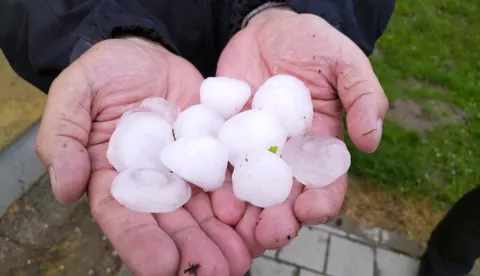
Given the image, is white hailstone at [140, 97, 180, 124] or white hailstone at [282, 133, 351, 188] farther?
white hailstone at [140, 97, 180, 124]

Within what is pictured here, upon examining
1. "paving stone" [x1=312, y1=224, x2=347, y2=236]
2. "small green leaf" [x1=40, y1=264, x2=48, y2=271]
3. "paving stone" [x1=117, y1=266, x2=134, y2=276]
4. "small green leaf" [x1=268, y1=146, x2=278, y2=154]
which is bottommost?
"paving stone" [x1=312, y1=224, x2=347, y2=236]

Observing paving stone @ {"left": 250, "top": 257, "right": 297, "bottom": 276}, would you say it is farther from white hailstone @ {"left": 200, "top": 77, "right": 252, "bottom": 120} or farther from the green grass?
white hailstone @ {"left": 200, "top": 77, "right": 252, "bottom": 120}

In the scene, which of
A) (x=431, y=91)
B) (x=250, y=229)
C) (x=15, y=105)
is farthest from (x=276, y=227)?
(x=431, y=91)

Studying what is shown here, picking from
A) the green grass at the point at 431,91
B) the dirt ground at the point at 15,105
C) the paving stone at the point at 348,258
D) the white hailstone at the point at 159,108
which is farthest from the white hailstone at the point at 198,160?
the dirt ground at the point at 15,105

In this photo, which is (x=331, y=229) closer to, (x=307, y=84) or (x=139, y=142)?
(x=307, y=84)

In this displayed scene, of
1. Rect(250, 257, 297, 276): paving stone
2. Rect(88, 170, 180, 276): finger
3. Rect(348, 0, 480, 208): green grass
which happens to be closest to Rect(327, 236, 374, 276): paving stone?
Rect(250, 257, 297, 276): paving stone
